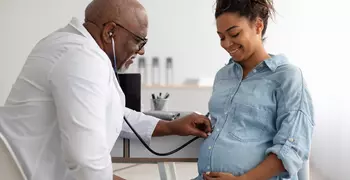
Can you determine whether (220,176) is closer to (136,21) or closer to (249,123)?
(249,123)

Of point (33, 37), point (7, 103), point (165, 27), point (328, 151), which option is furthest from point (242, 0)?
point (33, 37)

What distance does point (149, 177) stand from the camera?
3.87 metres

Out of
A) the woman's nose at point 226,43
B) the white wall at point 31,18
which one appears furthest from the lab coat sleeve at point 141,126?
the white wall at point 31,18

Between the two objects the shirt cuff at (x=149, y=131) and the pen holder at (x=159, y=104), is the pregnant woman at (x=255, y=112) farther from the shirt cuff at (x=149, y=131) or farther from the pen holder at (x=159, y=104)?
the pen holder at (x=159, y=104)

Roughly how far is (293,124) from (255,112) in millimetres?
120

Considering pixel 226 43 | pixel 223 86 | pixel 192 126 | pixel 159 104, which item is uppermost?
pixel 226 43

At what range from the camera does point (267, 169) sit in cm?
119

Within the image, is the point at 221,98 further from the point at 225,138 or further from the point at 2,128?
the point at 2,128

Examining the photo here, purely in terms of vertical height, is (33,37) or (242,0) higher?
(242,0)

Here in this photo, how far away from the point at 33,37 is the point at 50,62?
367cm

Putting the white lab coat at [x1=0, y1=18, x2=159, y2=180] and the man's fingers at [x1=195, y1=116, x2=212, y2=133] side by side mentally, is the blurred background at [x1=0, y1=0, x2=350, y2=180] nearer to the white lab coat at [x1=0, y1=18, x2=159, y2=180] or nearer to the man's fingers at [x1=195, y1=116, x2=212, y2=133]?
the man's fingers at [x1=195, y1=116, x2=212, y2=133]

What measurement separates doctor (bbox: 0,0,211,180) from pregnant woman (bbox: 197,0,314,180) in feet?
0.95

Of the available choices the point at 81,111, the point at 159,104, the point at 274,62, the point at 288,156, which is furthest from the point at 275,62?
the point at 159,104

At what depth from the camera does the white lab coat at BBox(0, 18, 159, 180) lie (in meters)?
0.99
